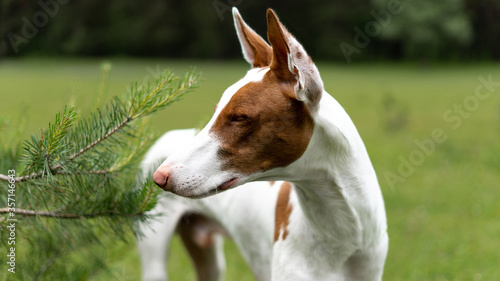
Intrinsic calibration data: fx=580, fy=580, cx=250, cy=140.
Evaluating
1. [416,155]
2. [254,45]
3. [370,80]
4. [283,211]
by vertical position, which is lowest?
[370,80]

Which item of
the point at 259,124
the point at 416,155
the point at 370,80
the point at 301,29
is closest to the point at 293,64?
the point at 259,124

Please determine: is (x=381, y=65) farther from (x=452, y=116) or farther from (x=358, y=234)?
(x=358, y=234)

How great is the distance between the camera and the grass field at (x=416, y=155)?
432 centimetres

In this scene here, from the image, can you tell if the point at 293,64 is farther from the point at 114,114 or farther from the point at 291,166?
the point at 114,114

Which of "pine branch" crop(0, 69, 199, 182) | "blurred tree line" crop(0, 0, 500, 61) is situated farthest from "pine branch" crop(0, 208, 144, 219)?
"blurred tree line" crop(0, 0, 500, 61)

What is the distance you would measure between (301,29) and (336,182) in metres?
30.2

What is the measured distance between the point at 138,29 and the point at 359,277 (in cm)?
2811

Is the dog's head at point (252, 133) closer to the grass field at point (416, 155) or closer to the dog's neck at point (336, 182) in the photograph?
the dog's neck at point (336, 182)

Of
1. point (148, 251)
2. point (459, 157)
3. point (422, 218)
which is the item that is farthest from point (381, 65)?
point (148, 251)

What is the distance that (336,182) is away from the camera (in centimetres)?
205

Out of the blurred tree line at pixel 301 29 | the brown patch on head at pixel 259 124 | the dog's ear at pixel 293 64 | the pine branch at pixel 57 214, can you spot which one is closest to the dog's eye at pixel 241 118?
the brown patch on head at pixel 259 124

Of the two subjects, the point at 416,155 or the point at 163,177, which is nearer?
the point at 163,177

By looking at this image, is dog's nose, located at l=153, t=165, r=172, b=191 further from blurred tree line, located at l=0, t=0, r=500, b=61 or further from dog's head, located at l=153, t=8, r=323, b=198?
blurred tree line, located at l=0, t=0, r=500, b=61

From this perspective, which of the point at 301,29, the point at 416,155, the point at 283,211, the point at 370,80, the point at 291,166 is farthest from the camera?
the point at 301,29
